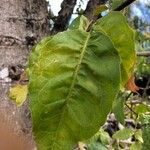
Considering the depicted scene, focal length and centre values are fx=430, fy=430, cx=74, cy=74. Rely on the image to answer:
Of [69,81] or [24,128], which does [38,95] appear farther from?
[24,128]

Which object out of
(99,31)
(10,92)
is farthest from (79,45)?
(10,92)

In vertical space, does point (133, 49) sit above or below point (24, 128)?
above

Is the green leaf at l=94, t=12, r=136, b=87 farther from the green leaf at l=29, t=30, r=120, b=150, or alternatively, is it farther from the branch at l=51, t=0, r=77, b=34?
the branch at l=51, t=0, r=77, b=34

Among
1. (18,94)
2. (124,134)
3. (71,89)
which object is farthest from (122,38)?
(124,134)

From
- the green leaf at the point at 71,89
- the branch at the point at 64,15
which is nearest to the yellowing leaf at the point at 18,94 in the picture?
the green leaf at the point at 71,89

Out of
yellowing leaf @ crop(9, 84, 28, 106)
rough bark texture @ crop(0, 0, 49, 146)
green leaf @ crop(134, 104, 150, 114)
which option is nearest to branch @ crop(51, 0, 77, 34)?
rough bark texture @ crop(0, 0, 49, 146)

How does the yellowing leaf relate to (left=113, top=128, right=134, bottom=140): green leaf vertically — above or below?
above

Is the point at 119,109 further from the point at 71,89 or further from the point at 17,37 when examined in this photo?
the point at 71,89
